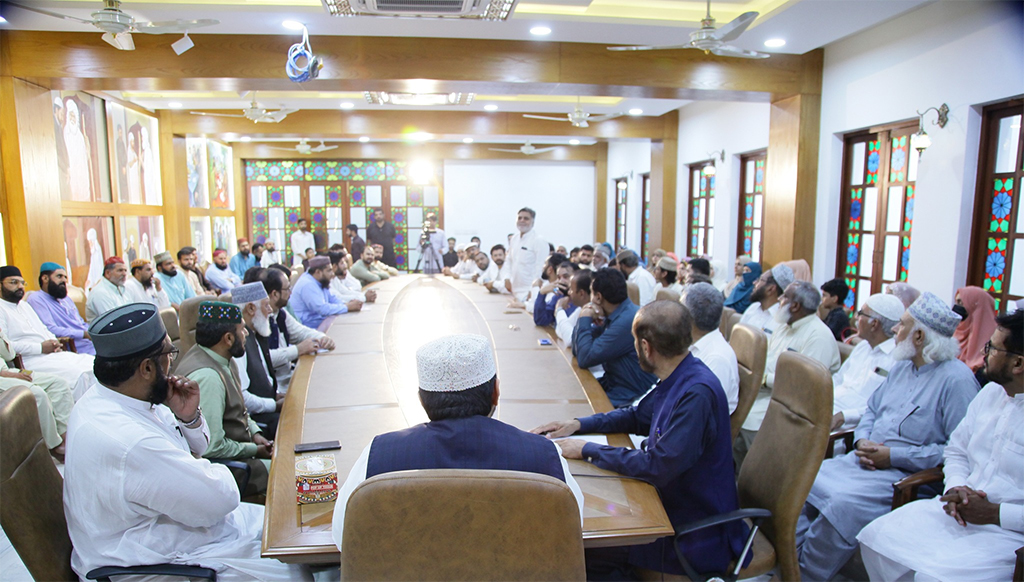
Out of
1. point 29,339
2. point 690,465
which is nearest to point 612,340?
point 690,465

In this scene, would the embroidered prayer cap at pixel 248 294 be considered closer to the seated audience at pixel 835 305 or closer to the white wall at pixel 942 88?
the seated audience at pixel 835 305

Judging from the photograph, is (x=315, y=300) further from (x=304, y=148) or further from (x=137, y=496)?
(x=304, y=148)

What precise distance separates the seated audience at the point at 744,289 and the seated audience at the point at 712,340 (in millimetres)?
3510

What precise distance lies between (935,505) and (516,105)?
8.46 metres

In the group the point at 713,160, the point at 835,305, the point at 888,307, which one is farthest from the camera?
the point at 713,160

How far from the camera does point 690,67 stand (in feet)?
20.3

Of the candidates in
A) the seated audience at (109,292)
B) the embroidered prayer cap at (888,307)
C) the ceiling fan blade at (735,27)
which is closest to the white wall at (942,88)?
the ceiling fan blade at (735,27)

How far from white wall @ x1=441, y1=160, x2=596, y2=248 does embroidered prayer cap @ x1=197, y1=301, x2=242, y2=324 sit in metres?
12.7

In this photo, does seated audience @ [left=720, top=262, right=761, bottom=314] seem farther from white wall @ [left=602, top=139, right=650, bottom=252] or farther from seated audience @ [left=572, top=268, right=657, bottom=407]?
white wall @ [left=602, top=139, right=650, bottom=252]

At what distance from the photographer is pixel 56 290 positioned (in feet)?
18.0

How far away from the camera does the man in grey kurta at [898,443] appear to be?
260cm

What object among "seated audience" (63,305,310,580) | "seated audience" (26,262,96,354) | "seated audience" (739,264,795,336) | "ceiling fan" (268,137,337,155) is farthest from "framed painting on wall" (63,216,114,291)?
"seated audience" (739,264,795,336)

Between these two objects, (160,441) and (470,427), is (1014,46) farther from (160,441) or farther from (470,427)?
(160,441)

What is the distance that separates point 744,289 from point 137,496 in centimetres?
565
